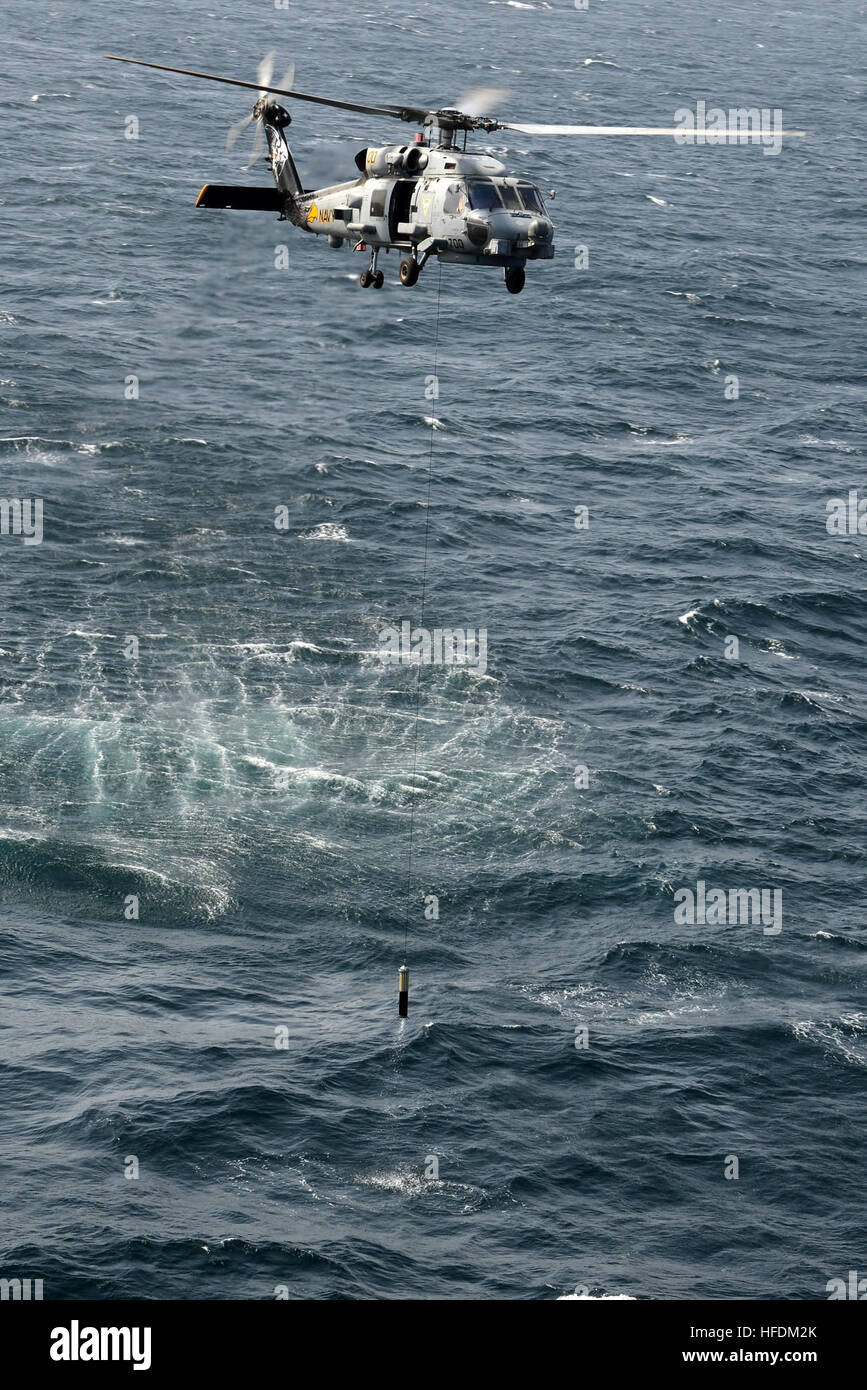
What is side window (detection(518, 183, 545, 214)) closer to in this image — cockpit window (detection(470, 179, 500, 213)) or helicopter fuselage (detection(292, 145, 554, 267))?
helicopter fuselage (detection(292, 145, 554, 267))

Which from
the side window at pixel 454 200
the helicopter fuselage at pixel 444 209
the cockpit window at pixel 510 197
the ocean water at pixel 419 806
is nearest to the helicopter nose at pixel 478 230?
the helicopter fuselage at pixel 444 209

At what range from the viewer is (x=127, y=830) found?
133250mm

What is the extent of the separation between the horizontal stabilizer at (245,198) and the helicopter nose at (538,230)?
1675 cm

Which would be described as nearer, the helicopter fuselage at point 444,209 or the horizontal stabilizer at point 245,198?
the helicopter fuselage at point 444,209

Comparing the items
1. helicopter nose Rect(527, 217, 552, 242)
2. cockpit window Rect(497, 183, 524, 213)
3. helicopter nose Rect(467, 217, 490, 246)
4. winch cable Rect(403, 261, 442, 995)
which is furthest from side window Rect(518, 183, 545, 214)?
winch cable Rect(403, 261, 442, 995)

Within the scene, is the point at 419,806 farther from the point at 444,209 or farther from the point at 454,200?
the point at 454,200

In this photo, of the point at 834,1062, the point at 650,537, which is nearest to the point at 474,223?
the point at 834,1062

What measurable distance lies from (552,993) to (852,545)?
64.3 m

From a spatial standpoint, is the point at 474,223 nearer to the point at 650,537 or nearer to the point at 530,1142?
the point at 530,1142

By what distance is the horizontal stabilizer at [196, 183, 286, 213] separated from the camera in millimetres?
91062

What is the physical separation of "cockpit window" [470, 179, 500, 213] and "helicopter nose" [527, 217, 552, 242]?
189cm

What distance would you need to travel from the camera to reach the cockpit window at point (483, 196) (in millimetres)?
82562

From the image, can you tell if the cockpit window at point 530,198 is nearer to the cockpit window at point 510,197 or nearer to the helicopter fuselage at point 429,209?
the helicopter fuselage at point 429,209

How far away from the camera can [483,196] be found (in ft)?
271
